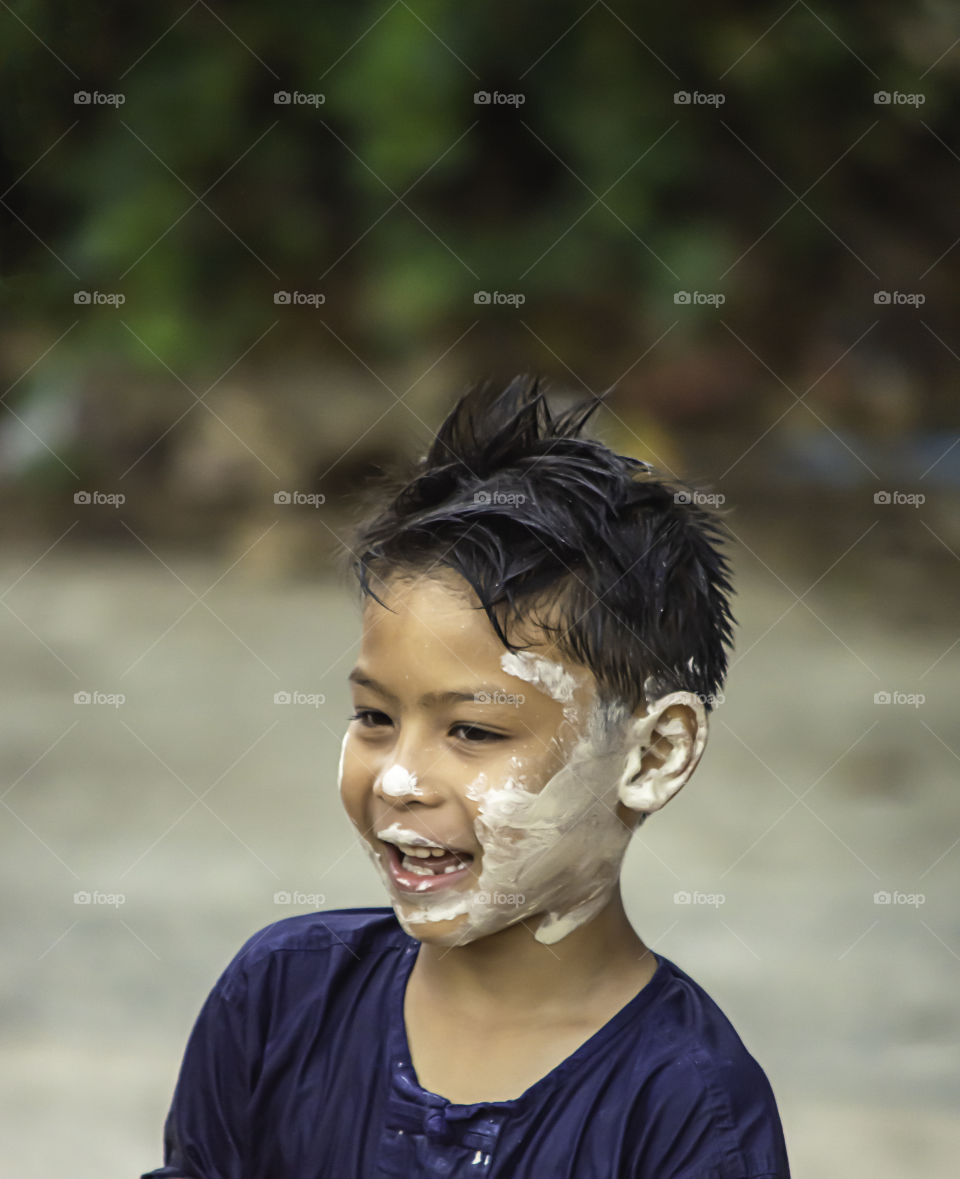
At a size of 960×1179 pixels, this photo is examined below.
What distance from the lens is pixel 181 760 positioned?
400cm

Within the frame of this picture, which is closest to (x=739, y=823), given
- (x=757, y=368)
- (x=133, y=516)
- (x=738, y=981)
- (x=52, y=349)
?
(x=738, y=981)

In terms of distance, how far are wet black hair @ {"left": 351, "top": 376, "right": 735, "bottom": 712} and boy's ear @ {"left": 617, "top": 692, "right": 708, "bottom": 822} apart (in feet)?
0.05

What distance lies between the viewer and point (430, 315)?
17.9 feet

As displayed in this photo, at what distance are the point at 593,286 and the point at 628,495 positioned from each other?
14.4ft

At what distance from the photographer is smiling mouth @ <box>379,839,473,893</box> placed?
129 centimetres

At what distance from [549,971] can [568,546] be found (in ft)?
1.26

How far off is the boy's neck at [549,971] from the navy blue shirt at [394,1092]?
0.03 metres

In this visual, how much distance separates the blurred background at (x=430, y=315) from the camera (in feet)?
15.2
